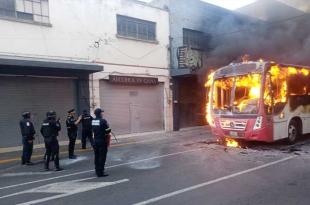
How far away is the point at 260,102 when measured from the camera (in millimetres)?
10406

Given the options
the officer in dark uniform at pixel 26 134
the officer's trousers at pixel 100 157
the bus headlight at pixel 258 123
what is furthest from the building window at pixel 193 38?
the officer's trousers at pixel 100 157

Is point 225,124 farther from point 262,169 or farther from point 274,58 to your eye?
point 274,58

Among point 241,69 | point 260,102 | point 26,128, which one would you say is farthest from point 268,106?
point 26,128

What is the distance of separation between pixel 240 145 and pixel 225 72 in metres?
2.60

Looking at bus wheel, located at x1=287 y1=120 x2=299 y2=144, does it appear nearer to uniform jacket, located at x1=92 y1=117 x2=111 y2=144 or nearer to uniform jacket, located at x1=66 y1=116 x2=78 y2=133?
uniform jacket, located at x1=92 y1=117 x2=111 y2=144

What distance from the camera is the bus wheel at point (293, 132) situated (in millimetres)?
11398

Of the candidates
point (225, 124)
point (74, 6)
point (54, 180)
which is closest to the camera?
point (54, 180)

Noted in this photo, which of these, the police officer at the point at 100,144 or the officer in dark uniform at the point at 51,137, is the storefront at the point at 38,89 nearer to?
the officer in dark uniform at the point at 51,137

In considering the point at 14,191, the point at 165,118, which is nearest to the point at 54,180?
the point at 14,191

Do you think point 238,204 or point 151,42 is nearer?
point 238,204

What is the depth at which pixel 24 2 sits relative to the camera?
523 inches

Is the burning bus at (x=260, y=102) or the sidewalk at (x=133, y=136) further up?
the burning bus at (x=260, y=102)

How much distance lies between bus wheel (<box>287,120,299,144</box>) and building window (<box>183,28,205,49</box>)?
8915mm

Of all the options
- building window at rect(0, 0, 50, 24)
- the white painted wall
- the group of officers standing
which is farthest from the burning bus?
building window at rect(0, 0, 50, 24)
